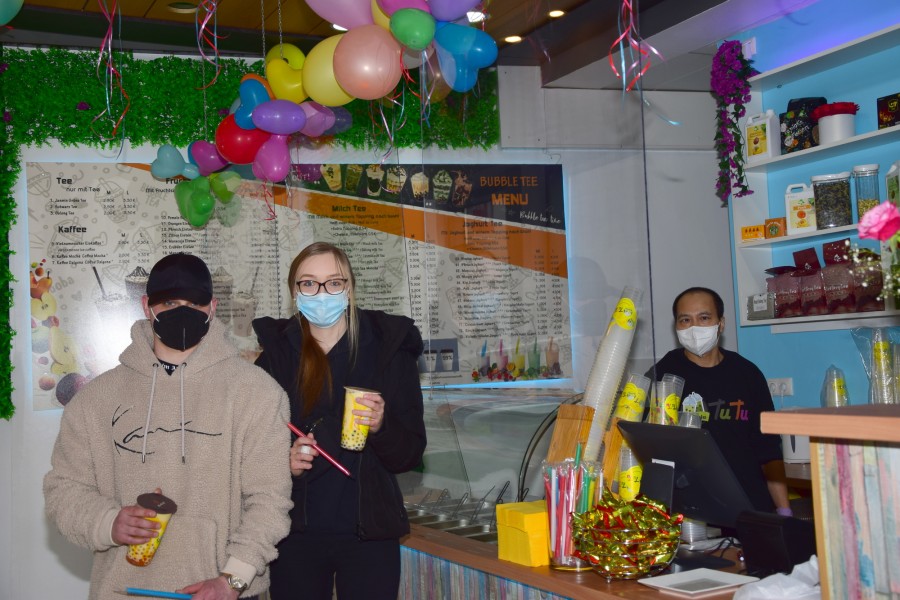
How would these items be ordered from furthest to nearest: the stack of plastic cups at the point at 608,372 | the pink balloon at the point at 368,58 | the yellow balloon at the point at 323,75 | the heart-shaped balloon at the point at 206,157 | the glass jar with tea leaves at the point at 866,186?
1. the heart-shaped balloon at the point at 206,157
2. the glass jar with tea leaves at the point at 866,186
3. the yellow balloon at the point at 323,75
4. the pink balloon at the point at 368,58
5. the stack of plastic cups at the point at 608,372

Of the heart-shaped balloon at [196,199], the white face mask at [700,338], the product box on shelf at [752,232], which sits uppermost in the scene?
the heart-shaped balloon at [196,199]

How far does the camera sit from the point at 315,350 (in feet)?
7.96

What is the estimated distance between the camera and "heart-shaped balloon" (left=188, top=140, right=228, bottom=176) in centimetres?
446

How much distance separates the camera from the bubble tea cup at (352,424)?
7.20ft

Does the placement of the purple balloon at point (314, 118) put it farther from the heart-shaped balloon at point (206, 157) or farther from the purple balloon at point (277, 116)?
the heart-shaped balloon at point (206, 157)

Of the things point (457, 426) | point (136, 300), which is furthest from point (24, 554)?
point (457, 426)

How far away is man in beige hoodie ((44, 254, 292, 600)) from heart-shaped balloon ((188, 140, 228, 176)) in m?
2.39

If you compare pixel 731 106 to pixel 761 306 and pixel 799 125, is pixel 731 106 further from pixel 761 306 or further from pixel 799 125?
pixel 761 306

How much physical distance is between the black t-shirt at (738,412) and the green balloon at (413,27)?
1671mm

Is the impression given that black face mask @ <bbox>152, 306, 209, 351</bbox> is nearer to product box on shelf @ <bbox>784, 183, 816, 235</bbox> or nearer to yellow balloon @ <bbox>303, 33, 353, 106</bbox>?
yellow balloon @ <bbox>303, 33, 353, 106</bbox>

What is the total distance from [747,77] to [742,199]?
62 cm

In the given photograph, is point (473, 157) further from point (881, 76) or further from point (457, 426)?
point (881, 76)

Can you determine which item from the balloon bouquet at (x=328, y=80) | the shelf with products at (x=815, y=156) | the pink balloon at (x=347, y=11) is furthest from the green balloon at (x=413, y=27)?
the shelf with products at (x=815, y=156)

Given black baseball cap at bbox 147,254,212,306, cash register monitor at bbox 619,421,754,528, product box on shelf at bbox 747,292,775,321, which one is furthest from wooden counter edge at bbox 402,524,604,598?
product box on shelf at bbox 747,292,775,321
